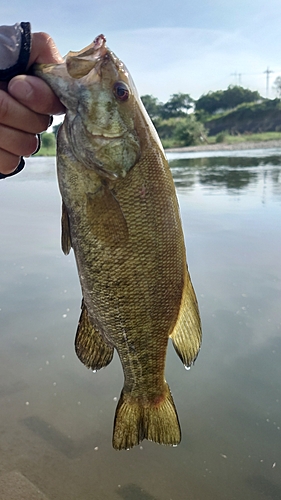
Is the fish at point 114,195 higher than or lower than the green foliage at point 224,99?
lower

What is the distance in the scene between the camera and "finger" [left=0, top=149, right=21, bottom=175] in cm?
189

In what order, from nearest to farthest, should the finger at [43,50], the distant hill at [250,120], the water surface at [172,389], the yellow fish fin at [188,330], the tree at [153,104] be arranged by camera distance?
the finger at [43,50] < the yellow fish fin at [188,330] < the water surface at [172,389] < the distant hill at [250,120] < the tree at [153,104]

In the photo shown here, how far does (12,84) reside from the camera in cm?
164

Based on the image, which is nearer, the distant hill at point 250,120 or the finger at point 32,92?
the finger at point 32,92

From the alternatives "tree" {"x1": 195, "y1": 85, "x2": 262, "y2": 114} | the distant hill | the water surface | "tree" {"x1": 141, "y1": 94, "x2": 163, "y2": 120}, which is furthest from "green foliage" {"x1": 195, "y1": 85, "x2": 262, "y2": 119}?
the water surface

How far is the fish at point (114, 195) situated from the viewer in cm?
167

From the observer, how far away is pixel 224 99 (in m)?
88.6

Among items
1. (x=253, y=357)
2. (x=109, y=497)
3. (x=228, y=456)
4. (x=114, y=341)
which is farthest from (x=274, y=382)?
(x=114, y=341)

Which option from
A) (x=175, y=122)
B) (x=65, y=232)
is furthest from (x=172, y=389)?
(x=175, y=122)

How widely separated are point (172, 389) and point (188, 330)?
2239 mm

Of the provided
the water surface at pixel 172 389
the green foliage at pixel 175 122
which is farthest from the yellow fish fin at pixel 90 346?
the green foliage at pixel 175 122

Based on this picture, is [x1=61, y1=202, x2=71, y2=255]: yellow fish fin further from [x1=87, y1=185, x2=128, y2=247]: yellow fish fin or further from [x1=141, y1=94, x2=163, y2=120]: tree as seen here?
[x1=141, y1=94, x2=163, y2=120]: tree

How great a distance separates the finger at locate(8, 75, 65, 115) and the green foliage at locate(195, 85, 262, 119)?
92.0m

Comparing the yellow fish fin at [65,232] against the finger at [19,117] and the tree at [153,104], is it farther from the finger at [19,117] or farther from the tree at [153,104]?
the tree at [153,104]
